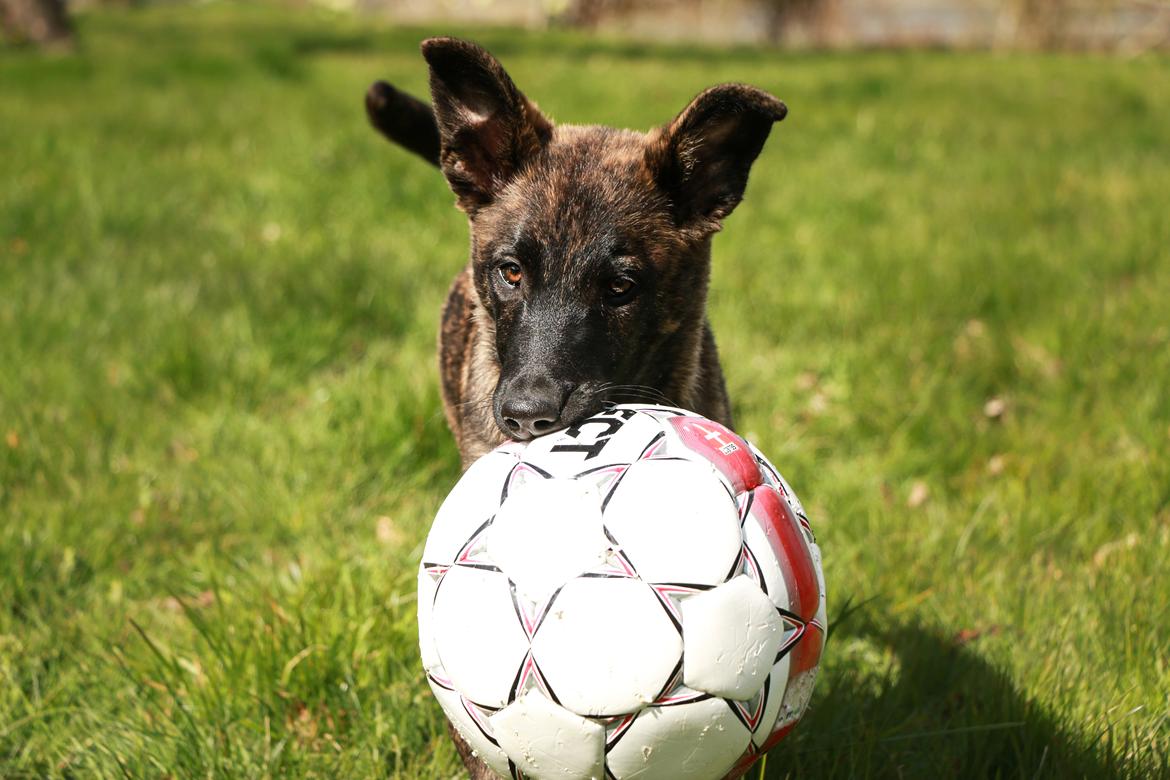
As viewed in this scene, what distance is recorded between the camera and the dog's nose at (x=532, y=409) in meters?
2.64

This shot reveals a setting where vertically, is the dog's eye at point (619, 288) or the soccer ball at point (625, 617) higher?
the dog's eye at point (619, 288)

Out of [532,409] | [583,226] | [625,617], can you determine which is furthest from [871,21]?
[625,617]

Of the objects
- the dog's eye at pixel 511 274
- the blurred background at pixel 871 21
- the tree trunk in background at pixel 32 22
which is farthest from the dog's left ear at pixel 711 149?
the blurred background at pixel 871 21

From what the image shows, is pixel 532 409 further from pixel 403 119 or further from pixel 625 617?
pixel 403 119

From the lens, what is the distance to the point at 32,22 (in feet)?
50.0

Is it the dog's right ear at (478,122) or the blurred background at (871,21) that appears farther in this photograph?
the blurred background at (871,21)

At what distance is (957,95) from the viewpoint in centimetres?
1173

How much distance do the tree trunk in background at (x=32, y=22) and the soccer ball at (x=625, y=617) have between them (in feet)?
51.7

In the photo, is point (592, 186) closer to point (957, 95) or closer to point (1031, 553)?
point (1031, 553)

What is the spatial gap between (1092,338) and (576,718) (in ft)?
13.8

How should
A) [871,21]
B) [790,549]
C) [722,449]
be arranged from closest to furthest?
[790,549]
[722,449]
[871,21]

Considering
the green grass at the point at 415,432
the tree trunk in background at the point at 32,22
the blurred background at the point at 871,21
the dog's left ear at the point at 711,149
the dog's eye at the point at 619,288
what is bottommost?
the blurred background at the point at 871,21

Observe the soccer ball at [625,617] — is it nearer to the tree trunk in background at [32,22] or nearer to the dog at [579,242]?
the dog at [579,242]

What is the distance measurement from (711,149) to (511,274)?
0.75m
